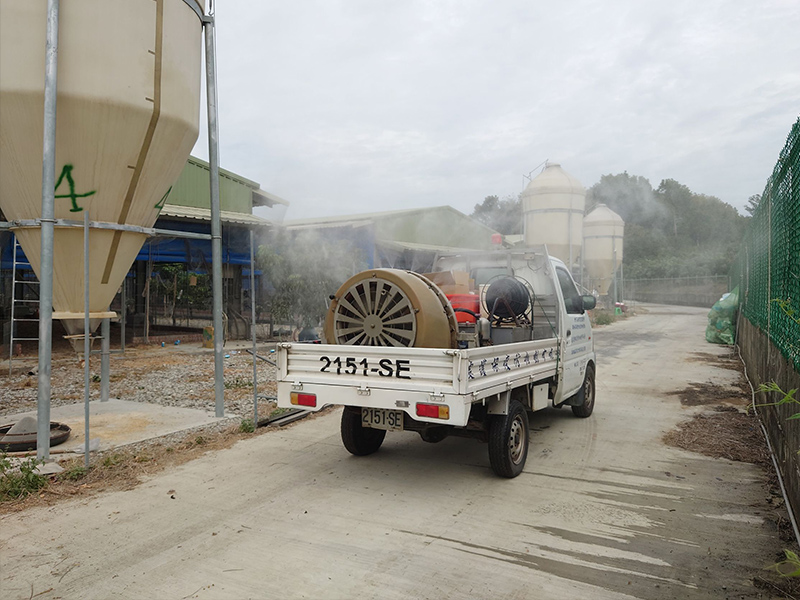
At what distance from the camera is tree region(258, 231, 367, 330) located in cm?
1468

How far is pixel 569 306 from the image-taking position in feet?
22.6

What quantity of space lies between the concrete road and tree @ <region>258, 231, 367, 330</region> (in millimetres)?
8609

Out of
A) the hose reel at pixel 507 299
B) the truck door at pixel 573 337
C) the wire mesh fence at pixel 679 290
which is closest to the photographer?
the hose reel at pixel 507 299

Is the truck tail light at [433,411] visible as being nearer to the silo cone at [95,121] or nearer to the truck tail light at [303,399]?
the truck tail light at [303,399]

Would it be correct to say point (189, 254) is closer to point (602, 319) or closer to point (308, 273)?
point (308, 273)

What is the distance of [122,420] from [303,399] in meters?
3.64

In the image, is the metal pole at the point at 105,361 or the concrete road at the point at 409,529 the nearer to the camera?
the concrete road at the point at 409,529

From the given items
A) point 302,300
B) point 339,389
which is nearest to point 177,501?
point 339,389

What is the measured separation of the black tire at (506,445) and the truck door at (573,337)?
1437 millimetres

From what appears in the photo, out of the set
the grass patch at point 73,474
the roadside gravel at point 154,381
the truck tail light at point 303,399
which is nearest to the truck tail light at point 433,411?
the truck tail light at point 303,399

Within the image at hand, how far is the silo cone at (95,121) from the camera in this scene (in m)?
5.59

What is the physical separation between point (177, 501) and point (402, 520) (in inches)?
74.2

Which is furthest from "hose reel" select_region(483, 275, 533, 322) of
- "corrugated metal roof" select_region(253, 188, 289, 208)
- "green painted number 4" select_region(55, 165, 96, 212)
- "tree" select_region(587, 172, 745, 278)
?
"tree" select_region(587, 172, 745, 278)

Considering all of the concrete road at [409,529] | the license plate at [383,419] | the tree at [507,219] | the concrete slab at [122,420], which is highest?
the tree at [507,219]
